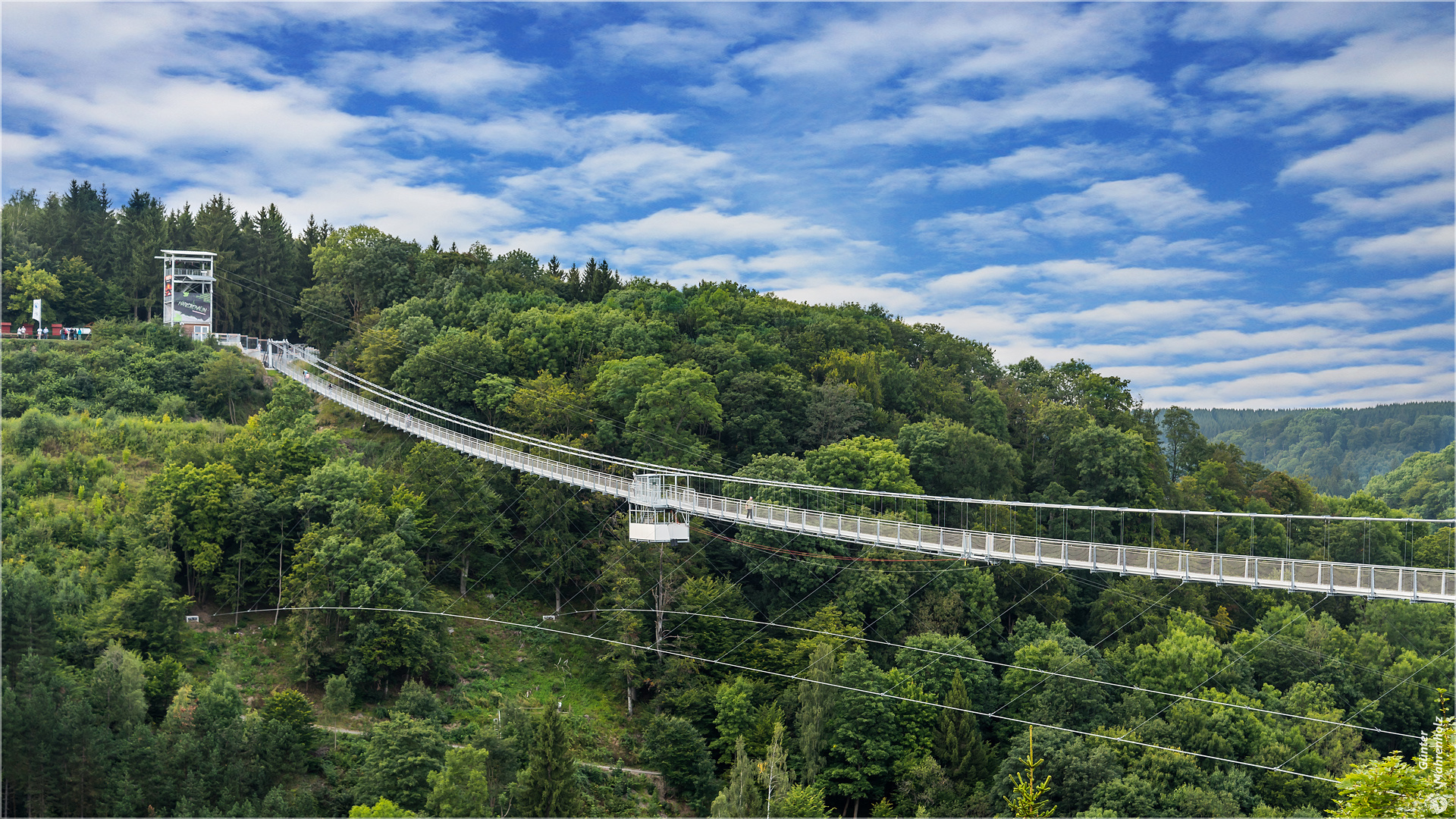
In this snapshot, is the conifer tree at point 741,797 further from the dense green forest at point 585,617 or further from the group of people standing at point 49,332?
the group of people standing at point 49,332

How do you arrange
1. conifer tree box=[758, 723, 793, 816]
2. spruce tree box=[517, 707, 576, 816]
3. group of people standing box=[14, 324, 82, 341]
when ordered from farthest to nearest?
group of people standing box=[14, 324, 82, 341]
conifer tree box=[758, 723, 793, 816]
spruce tree box=[517, 707, 576, 816]

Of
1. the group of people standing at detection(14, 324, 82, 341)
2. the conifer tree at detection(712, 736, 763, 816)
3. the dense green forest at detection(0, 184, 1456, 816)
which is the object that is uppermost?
the group of people standing at detection(14, 324, 82, 341)

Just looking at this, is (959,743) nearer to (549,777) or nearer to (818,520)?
(818,520)

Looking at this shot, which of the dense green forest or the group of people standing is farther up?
the group of people standing

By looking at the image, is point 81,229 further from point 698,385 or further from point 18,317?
point 698,385

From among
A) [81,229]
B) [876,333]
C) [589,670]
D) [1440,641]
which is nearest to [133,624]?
[589,670]

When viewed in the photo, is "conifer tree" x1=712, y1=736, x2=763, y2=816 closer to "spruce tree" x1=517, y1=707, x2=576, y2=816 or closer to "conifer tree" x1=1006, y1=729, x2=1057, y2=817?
"spruce tree" x1=517, y1=707, x2=576, y2=816

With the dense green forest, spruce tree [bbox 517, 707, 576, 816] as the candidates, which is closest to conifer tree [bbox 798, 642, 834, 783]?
the dense green forest
